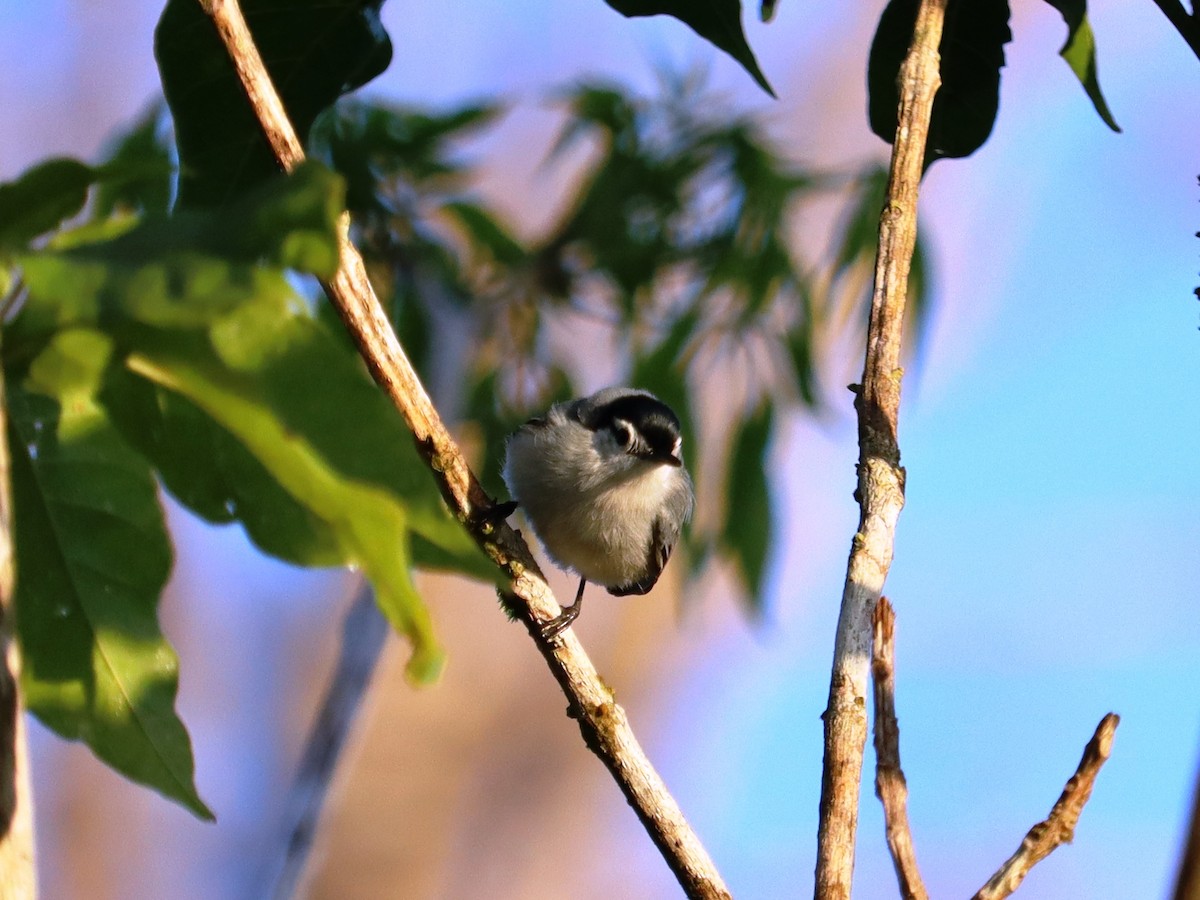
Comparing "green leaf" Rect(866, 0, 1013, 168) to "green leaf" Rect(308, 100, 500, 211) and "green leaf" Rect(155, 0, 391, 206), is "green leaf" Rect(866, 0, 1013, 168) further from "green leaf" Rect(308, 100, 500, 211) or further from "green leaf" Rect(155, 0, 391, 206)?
"green leaf" Rect(308, 100, 500, 211)

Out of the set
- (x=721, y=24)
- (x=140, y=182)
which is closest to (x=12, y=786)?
(x=721, y=24)

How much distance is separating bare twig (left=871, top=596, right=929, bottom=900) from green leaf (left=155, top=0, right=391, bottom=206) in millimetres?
528

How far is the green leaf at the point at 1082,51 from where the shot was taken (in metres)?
0.95

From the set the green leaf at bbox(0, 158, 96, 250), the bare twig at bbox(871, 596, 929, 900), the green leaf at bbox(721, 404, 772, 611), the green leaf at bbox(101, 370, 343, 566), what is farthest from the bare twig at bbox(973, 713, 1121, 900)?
the green leaf at bbox(721, 404, 772, 611)

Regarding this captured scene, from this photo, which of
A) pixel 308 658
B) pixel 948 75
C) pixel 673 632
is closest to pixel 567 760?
pixel 673 632

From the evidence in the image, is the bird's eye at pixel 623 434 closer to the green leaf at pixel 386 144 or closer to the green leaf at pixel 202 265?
the green leaf at pixel 386 144

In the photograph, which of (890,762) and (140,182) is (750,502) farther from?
(890,762)

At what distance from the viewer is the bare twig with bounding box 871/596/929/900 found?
2.57 feet

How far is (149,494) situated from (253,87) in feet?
0.82

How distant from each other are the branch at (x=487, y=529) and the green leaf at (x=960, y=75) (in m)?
0.46

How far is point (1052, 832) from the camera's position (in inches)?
30.2

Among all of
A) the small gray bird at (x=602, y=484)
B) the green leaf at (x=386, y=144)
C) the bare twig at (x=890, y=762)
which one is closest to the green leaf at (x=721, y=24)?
the bare twig at (x=890, y=762)

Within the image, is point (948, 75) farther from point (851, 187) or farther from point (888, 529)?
point (851, 187)

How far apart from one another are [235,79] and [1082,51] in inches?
25.1
